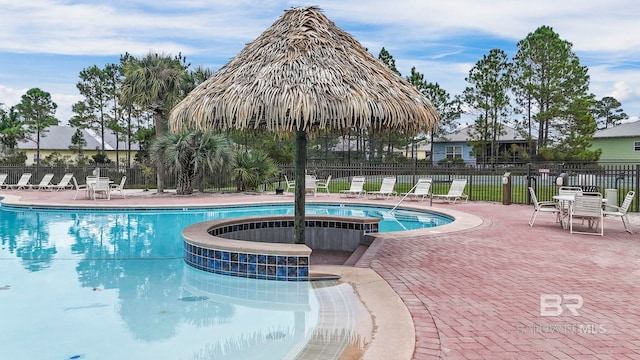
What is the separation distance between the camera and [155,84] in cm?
1961

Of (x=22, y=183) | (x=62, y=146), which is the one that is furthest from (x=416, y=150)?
(x=62, y=146)

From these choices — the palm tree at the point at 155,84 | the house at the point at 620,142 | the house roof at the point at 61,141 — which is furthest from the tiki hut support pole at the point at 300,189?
the house roof at the point at 61,141

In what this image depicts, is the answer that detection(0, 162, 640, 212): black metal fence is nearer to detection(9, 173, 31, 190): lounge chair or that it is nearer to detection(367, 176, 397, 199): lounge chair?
detection(367, 176, 397, 199): lounge chair

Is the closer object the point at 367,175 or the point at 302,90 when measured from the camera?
the point at 302,90

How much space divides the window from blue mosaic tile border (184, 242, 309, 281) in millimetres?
44364

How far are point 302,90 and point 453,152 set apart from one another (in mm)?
44662

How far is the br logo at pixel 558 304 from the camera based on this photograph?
14.9ft

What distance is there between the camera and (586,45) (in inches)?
1219

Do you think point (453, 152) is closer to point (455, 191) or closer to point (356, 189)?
point (356, 189)

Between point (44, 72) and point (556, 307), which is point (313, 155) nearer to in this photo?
point (44, 72)

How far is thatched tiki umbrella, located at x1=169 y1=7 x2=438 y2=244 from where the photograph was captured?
6348 millimetres

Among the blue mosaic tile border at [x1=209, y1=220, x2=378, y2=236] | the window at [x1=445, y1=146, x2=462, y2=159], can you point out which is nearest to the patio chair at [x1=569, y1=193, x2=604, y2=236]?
the blue mosaic tile border at [x1=209, y1=220, x2=378, y2=236]

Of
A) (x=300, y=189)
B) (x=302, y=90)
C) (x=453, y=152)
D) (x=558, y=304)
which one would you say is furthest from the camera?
(x=453, y=152)

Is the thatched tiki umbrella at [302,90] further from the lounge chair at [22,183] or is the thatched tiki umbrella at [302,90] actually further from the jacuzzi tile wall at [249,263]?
the lounge chair at [22,183]
